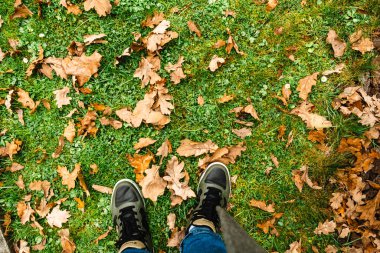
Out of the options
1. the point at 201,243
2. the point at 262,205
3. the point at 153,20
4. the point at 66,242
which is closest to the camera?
the point at 201,243

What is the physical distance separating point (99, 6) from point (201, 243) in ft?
8.13

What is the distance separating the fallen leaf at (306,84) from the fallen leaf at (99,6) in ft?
6.87

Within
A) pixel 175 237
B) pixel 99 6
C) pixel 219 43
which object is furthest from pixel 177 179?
pixel 99 6

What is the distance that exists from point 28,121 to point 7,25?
1008 mm

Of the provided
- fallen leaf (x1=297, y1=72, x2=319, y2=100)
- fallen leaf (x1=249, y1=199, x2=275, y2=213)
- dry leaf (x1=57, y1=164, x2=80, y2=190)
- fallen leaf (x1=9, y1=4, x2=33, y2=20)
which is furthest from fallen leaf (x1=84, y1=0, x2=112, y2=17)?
fallen leaf (x1=249, y1=199, x2=275, y2=213)

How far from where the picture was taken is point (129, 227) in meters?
3.18

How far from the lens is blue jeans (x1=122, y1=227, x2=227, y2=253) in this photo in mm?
2766

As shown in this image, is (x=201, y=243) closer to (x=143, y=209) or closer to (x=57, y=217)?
(x=143, y=209)

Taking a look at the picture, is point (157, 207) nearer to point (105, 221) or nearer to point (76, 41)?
point (105, 221)

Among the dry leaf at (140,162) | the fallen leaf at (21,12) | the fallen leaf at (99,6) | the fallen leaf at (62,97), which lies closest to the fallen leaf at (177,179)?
the dry leaf at (140,162)

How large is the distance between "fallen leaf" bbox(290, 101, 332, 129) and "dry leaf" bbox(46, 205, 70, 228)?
247 centimetres

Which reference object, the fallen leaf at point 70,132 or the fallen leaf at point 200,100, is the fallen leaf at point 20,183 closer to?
the fallen leaf at point 70,132

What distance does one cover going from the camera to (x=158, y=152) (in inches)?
128

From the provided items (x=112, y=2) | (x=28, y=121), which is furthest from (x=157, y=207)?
(x=112, y=2)
